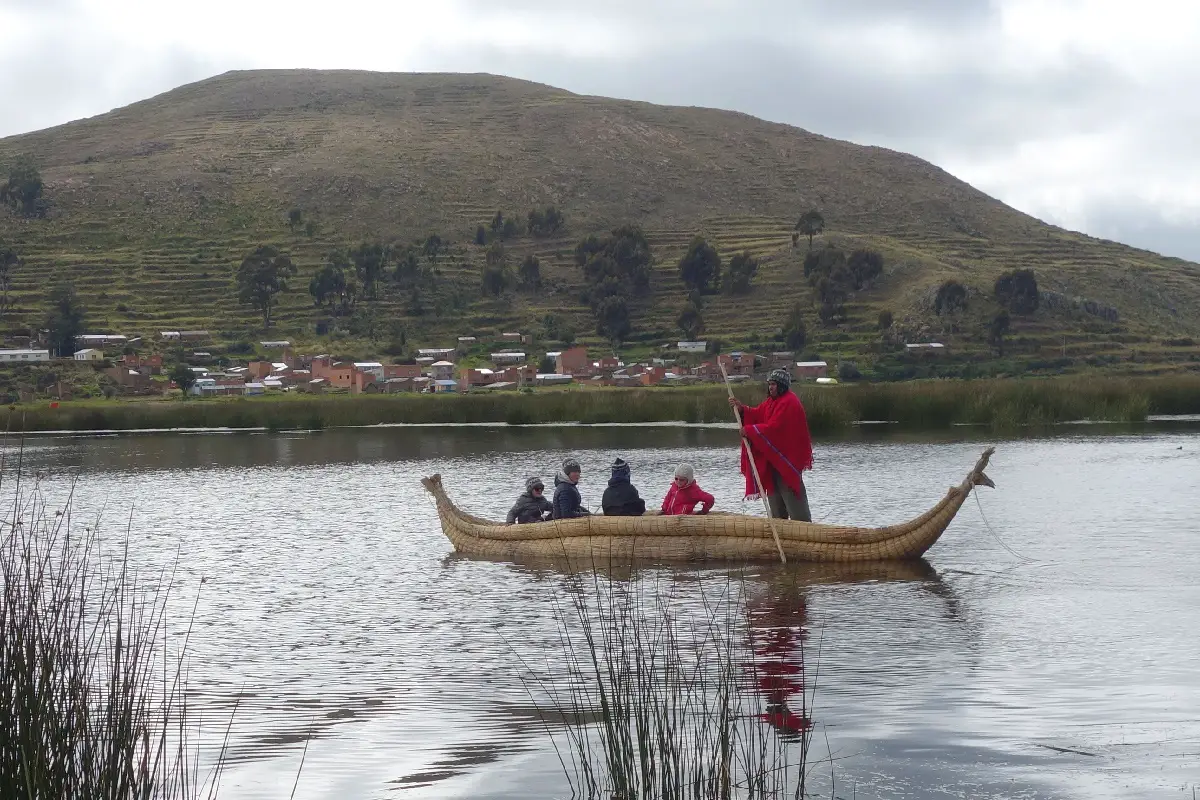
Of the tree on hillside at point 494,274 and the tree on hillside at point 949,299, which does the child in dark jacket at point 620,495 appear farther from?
the tree on hillside at point 494,274

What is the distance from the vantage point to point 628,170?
150875 mm

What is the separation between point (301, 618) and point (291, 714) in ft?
14.3

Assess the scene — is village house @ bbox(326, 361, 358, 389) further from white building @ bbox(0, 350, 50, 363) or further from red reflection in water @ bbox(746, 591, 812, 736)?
red reflection in water @ bbox(746, 591, 812, 736)

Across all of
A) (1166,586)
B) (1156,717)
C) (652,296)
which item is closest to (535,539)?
(1166,586)

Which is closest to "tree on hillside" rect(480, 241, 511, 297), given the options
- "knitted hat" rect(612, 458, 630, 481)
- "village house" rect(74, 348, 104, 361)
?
"village house" rect(74, 348, 104, 361)

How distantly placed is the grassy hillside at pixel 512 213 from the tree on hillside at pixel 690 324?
1.19m

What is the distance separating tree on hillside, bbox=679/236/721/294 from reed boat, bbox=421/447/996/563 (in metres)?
89.1

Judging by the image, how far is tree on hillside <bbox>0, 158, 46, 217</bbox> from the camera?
12675cm

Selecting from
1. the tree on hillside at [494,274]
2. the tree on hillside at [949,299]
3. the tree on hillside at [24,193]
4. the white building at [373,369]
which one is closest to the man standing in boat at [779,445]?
the white building at [373,369]

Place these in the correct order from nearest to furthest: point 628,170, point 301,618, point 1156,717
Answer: point 1156,717, point 301,618, point 628,170

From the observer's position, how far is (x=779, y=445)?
53.5 ft

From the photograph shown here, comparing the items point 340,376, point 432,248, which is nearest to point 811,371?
point 340,376

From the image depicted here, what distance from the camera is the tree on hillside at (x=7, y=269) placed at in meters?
102

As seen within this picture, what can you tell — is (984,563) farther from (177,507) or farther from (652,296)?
(652,296)
